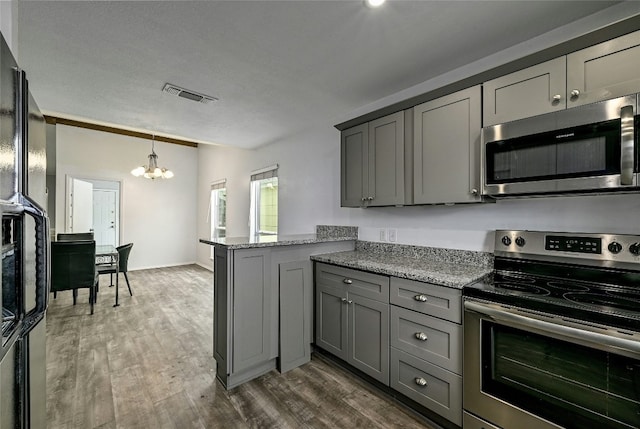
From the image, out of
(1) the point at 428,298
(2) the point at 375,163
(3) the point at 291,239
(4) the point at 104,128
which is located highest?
(4) the point at 104,128

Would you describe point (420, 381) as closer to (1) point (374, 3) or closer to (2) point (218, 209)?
(1) point (374, 3)

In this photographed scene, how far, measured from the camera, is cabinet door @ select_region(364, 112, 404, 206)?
2.28 m

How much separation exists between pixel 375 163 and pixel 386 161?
12 centimetres

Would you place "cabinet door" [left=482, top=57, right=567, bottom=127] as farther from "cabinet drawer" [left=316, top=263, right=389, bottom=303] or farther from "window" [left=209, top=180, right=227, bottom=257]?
"window" [left=209, top=180, right=227, bottom=257]

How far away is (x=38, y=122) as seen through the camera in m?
1.25

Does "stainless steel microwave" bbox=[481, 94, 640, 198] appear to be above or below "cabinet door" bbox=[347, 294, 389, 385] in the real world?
above

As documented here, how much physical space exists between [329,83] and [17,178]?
86.3 inches

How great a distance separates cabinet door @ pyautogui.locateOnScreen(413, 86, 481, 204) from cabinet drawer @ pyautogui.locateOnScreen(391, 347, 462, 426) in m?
1.09

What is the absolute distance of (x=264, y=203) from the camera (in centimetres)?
502

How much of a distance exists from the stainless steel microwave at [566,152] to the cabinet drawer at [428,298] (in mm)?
691

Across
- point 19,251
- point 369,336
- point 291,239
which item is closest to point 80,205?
point 291,239

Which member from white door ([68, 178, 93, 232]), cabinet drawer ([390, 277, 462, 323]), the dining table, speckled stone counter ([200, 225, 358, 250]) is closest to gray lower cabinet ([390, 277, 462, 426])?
cabinet drawer ([390, 277, 462, 323])

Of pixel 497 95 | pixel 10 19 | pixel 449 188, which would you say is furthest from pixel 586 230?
pixel 10 19

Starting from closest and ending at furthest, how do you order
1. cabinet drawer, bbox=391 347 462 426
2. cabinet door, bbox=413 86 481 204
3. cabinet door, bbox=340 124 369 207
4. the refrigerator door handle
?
the refrigerator door handle
cabinet drawer, bbox=391 347 462 426
cabinet door, bbox=413 86 481 204
cabinet door, bbox=340 124 369 207
